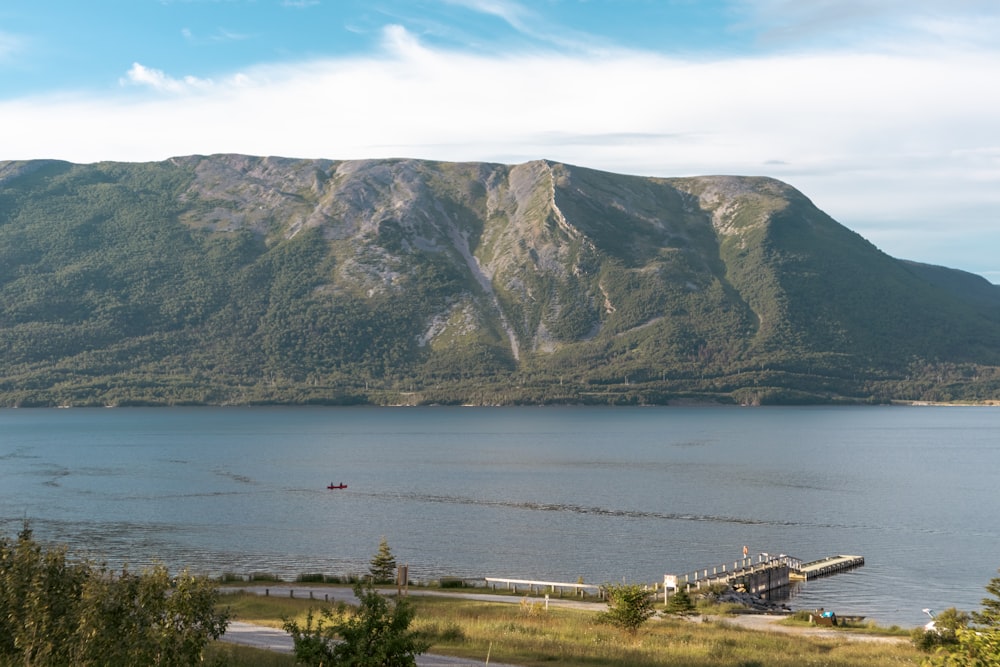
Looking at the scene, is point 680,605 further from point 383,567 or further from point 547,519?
point 547,519

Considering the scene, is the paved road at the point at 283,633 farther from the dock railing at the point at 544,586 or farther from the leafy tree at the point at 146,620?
the leafy tree at the point at 146,620

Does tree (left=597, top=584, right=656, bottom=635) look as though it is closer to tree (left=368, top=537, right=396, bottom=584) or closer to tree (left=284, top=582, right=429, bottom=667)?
tree (left=284, top=582, right=429, bottom=667)

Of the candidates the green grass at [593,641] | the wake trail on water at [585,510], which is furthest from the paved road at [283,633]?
the wake trail on water at [585,510]

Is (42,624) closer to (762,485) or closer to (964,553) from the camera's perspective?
(964,553)

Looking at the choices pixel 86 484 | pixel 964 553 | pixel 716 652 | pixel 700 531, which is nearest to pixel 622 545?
pixel 700 531

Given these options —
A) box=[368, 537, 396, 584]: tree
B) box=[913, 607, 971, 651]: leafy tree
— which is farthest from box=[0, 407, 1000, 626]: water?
box=[913, 607, 971, 651]: leafy tree

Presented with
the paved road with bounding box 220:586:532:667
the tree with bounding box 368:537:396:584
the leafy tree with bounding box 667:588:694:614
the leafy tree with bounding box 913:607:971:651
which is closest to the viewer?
the paved road with bounding box 220:586:532:667
